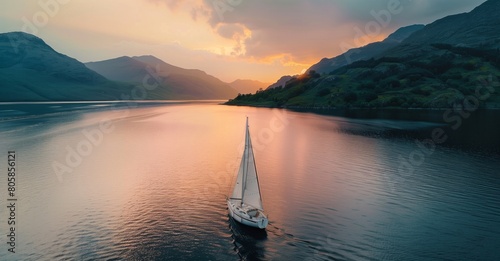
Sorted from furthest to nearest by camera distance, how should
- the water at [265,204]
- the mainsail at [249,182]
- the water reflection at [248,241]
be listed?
the mainsail at [249,182], the water at [265,204], the water reflection at [248,241]

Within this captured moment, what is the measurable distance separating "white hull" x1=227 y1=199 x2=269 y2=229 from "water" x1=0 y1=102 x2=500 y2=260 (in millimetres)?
1362

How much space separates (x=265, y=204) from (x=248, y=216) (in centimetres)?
1204

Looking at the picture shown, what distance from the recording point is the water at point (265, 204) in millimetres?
38375

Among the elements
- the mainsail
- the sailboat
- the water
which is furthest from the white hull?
the water

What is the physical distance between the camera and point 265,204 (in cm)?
5378

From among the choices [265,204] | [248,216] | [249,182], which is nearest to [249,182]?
[249,182]

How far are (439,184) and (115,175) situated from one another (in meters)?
72.4

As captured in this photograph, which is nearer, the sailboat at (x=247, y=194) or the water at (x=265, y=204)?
the water at (x=265, y=204)

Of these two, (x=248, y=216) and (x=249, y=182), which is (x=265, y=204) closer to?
(x=249, y=182)

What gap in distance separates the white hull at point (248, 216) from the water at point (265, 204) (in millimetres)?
1362

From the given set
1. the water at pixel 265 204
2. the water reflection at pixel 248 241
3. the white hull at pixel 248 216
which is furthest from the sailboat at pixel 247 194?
the water at pixel 265 204

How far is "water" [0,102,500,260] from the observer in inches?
1511

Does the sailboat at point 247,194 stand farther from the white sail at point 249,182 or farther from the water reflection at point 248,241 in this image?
the water reflection at point 248,241

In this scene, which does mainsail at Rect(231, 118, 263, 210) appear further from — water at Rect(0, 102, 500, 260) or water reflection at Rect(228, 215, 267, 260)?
water at Rect(0, 102, 500, 260)
